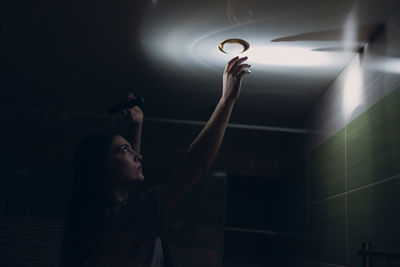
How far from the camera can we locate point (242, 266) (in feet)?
6.31

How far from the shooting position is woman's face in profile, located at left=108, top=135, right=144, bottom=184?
102 centimetres

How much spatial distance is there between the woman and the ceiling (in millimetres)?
205

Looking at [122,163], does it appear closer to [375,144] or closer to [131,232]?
[131,232]

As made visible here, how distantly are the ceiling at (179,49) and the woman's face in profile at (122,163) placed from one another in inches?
14.0

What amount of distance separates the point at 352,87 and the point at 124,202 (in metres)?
0.77

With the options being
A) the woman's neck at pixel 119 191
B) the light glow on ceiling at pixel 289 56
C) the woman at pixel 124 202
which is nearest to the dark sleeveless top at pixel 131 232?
the woman at pixel 124 202

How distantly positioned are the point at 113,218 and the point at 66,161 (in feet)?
3.90

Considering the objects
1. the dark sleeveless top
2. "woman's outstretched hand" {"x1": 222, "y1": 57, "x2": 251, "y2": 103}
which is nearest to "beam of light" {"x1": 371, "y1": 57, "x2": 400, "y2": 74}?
"woman's outstretched hand" {"x1": 222, "y1": 57, "x2": 251, "y2": 103}

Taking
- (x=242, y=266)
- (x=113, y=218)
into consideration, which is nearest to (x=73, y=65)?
(x=113, y=218)

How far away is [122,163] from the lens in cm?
103

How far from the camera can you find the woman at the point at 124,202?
0.79m

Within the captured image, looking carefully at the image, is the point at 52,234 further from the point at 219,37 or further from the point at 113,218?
the point at 219,37

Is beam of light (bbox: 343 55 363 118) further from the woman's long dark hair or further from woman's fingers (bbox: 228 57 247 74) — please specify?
the woman's long dark hair

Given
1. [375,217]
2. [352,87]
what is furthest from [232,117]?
[375,217]
